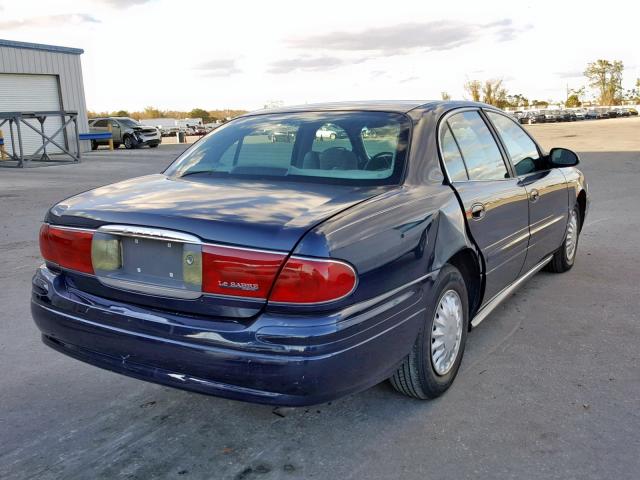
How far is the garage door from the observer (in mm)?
22281

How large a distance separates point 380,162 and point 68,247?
1.61m

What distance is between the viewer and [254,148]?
358cm

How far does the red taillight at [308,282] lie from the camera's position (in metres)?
2.34

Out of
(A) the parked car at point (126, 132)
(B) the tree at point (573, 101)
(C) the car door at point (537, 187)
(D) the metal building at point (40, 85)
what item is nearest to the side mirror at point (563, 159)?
(C) the car door at point (537, 187)

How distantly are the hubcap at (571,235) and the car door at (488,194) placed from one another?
4.74 ft

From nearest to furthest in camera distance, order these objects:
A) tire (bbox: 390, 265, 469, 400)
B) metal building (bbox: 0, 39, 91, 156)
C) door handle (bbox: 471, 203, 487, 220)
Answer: tire (bbox: 390, 265, 469, 400) → door handle (bbox: 471, 203, 487, 220) → metal building (bbox: 0, 39, 91, 156)

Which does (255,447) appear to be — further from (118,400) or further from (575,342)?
(575,342)

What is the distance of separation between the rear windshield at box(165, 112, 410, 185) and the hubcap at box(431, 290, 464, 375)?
28.3 inches

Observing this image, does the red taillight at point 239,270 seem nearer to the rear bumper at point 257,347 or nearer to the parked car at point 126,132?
the rear bumper at point 257,347

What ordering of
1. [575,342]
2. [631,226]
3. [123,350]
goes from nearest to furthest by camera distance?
[123,350], [575,342], [631,226]

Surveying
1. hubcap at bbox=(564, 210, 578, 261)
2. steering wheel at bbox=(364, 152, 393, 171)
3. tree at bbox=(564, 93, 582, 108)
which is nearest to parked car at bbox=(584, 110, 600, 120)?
tree at bbox=(564, 93, 582, 108)

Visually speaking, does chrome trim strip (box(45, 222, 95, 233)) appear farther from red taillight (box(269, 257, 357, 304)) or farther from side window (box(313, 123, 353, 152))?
side window (box(313, 123, 353, 152))

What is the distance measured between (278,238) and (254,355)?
0.47 m

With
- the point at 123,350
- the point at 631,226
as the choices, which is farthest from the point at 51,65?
the point at 123,350
